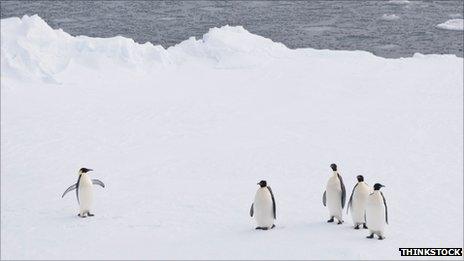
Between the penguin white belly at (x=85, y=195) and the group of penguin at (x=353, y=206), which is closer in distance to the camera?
the group of penguin at (x=353, y=206)

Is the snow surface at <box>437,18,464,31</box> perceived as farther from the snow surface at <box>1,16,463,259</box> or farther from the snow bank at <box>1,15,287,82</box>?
the snow bank at <box>1,15,287,82</box>

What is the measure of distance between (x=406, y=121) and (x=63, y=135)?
765 cm

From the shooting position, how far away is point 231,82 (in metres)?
22.2

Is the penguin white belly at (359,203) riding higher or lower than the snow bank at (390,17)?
lower

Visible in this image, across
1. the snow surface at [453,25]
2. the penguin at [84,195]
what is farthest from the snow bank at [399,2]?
the penguin at [84,195]

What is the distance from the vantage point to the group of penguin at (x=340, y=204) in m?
10.6

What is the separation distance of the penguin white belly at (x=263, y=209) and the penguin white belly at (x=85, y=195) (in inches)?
98.2

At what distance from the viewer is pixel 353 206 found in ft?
36.2

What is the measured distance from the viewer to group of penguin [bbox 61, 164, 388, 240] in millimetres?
10602

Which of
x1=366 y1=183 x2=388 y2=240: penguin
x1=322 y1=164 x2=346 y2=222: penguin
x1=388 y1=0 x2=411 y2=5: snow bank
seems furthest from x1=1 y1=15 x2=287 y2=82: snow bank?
x1=366 y1=183 x2=388 y2=240: penguin

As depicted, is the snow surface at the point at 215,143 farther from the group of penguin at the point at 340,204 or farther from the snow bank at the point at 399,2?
the snow bank at the point at 399,2

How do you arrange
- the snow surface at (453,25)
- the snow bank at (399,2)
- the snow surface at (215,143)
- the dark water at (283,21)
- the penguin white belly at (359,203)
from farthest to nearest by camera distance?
1. the snow bank at (399,2)
2. the snow surface at (453,25)
3. the dark water at (283,21)
4. the snow surface at (215,143)
5. the penguin white belly at (359,203)

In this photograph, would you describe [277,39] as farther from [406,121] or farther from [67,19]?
[406,121]

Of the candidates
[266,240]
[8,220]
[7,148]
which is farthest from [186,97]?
[266,240]
